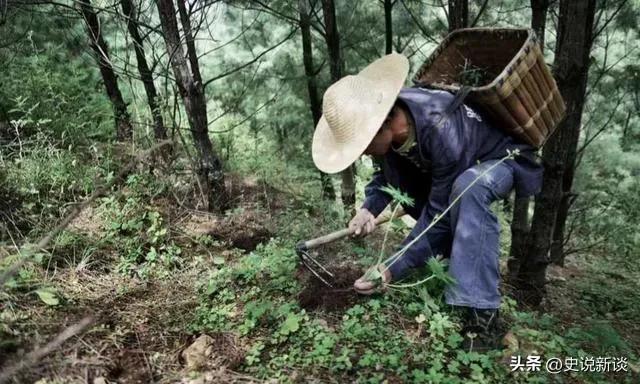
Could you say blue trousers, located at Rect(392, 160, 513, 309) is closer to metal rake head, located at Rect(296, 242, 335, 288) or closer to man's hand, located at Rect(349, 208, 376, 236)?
man's hand, located at Rect(349, 208, 376, 236)

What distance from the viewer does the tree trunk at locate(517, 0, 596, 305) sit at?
133 inches

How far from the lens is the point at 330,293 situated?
9.70ft

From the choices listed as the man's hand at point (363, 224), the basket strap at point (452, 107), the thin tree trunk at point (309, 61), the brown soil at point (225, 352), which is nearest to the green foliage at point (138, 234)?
the brown soil at point (225, 352)

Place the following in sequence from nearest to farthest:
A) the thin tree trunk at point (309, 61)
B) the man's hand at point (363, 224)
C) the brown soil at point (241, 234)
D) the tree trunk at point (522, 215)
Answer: the man's hand at point (363, 224), the brown soil at point (241, 234), the tree trunk at point (522, 215), the thin tree trunk at point (309, 61)

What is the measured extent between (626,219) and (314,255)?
648 cm

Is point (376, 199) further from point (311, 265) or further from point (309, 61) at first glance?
point (309, 61)

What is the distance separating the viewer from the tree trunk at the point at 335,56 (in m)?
5.42

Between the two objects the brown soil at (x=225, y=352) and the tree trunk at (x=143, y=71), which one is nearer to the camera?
the brown soil at (x=225, y=352)

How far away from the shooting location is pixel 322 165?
2.73 metres

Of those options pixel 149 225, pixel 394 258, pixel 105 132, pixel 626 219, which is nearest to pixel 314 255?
pixel 394 258

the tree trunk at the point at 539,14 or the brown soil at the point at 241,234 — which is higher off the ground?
the tree trunk at the point at 539,14

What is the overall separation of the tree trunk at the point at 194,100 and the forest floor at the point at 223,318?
0.35 meters

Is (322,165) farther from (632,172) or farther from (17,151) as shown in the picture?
(632,172)

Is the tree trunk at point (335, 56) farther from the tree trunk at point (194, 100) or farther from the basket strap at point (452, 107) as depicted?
the basket strap at point (452, 107)
